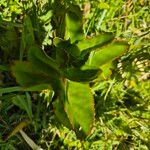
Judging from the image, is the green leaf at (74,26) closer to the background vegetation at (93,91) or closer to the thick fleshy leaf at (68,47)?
the thick fleshy leaf at (68,47)

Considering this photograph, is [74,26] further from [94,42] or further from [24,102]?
[24,102]

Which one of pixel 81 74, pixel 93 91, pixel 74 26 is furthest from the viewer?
pixel 93 91

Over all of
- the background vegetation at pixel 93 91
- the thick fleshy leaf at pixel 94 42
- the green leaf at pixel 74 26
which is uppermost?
the green leaf at pixel 74 26

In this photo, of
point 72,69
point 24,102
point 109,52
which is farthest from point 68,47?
point 24,102

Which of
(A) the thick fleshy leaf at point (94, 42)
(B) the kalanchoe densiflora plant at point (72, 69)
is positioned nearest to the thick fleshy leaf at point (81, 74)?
(B) the kalanchoe densiflora plant at point (72, 69)

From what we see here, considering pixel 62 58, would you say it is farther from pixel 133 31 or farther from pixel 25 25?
pixel 133 31

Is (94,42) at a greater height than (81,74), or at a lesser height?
Answer: greater

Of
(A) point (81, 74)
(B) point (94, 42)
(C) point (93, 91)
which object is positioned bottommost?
(C) point (93, 91)
